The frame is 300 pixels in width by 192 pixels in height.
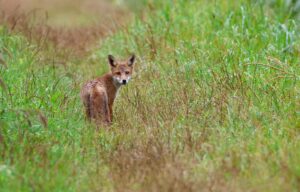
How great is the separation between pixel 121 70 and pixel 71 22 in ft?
28.2

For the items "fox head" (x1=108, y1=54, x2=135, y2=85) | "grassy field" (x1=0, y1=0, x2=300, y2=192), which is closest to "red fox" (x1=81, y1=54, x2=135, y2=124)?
"fox head" (x1=108, y1=54, x2=135, y2=85)

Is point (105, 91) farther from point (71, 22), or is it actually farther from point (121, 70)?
point (71, 22)

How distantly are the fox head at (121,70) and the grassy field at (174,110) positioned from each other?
0.80ft

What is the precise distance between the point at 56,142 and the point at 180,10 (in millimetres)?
6276

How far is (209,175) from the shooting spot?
715 cm

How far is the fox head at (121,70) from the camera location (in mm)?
10430

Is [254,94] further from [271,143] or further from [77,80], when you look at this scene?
[77,80]

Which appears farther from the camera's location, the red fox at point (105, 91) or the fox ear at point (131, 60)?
the fox ear at point (131, 60)

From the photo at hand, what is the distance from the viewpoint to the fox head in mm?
10430

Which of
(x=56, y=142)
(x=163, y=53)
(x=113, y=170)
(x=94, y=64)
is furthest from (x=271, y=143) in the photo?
(x=94, y=64)

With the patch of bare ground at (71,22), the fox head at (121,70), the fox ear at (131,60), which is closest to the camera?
the fox head at (121,70)

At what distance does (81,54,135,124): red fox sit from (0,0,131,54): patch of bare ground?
Answer: 272cm

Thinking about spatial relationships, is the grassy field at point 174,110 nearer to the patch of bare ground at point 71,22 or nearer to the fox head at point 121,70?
the fox head at point 121,70

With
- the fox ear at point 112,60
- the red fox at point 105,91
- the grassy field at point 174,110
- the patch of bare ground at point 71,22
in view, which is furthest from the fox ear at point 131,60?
the patch of bare ground at point 71,22
